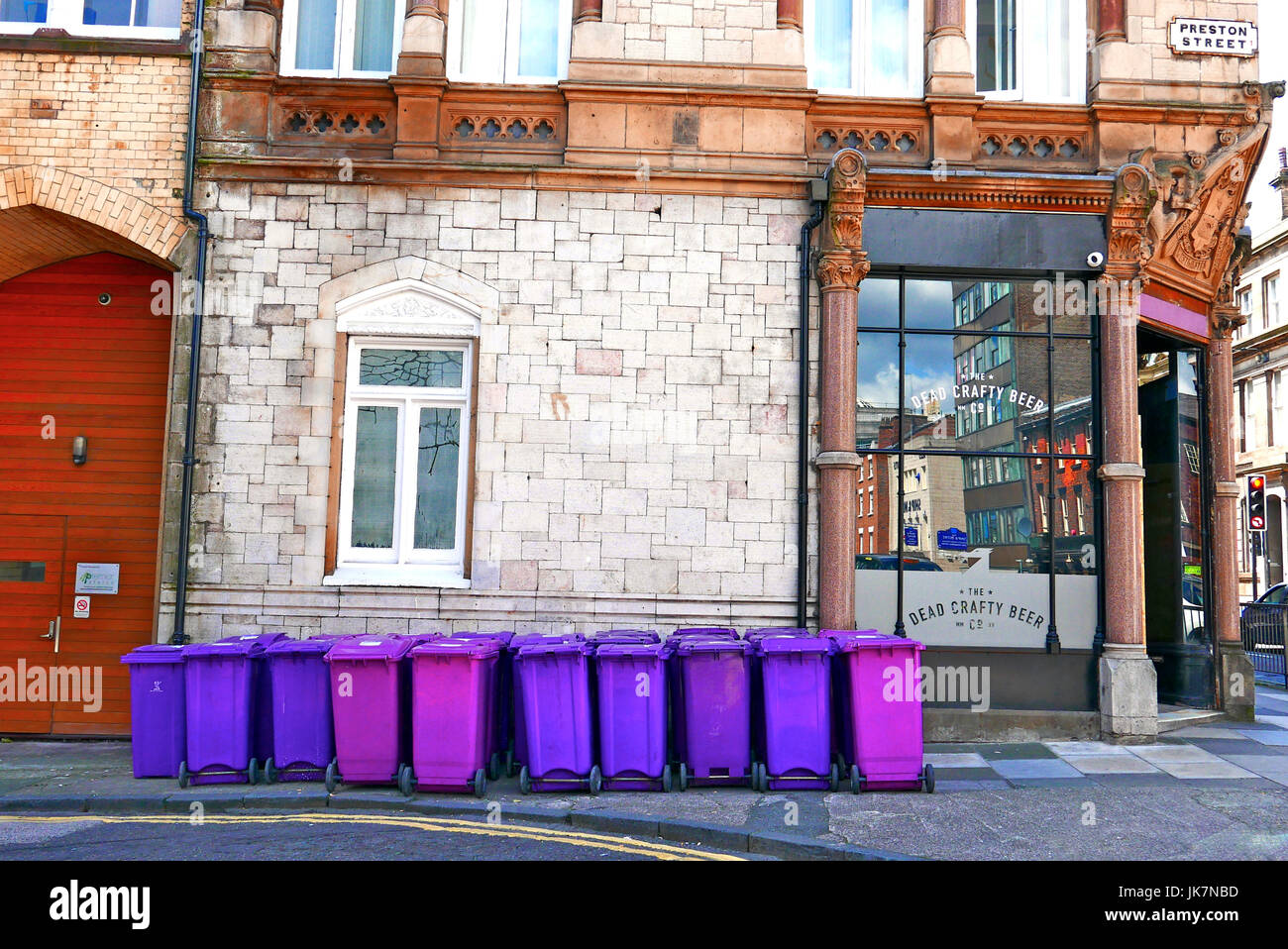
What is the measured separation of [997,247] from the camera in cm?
1092

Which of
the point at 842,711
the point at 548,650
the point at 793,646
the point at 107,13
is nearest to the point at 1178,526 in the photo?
the point at 842,711

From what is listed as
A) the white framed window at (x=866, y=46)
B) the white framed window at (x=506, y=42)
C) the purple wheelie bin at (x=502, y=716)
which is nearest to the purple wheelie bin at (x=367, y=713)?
the purple wheelie bin at (x=502, y=716)

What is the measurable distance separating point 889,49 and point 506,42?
422cm

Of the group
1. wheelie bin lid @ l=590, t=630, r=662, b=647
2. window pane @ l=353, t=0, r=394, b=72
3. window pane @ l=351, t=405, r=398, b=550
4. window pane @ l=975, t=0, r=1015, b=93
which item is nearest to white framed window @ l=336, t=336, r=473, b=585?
window pane @ l=351, t=405, r=398, b=550

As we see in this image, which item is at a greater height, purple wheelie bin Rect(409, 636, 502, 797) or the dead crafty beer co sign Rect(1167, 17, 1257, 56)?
the dead crafty beer co sign Rect(1167, 17, 1257, 56)

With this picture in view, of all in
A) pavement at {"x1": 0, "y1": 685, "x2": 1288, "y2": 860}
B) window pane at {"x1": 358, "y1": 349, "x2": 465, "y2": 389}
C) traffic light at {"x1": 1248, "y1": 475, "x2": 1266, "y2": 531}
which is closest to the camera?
pavement at {"x1": 0, "y1": 685, "x2": 1288, "y2": 860}

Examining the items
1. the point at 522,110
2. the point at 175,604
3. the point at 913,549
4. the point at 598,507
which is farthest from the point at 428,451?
the point at 913,549

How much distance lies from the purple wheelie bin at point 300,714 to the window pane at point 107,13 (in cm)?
742

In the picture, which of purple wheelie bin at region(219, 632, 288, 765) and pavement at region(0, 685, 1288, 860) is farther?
purple wheelie bin at region(219, 632, 288, 765)

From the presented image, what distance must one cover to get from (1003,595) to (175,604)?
8378 millimetres

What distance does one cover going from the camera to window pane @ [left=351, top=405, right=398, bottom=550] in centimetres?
1085

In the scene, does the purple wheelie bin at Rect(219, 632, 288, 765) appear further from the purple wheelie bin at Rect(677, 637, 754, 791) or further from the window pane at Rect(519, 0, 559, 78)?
the window pane at Rect(519, 0, 559, 78)

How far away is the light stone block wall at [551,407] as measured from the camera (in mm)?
10508

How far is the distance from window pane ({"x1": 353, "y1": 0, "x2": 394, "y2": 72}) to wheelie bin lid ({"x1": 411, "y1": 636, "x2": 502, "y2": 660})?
6.57 meters
